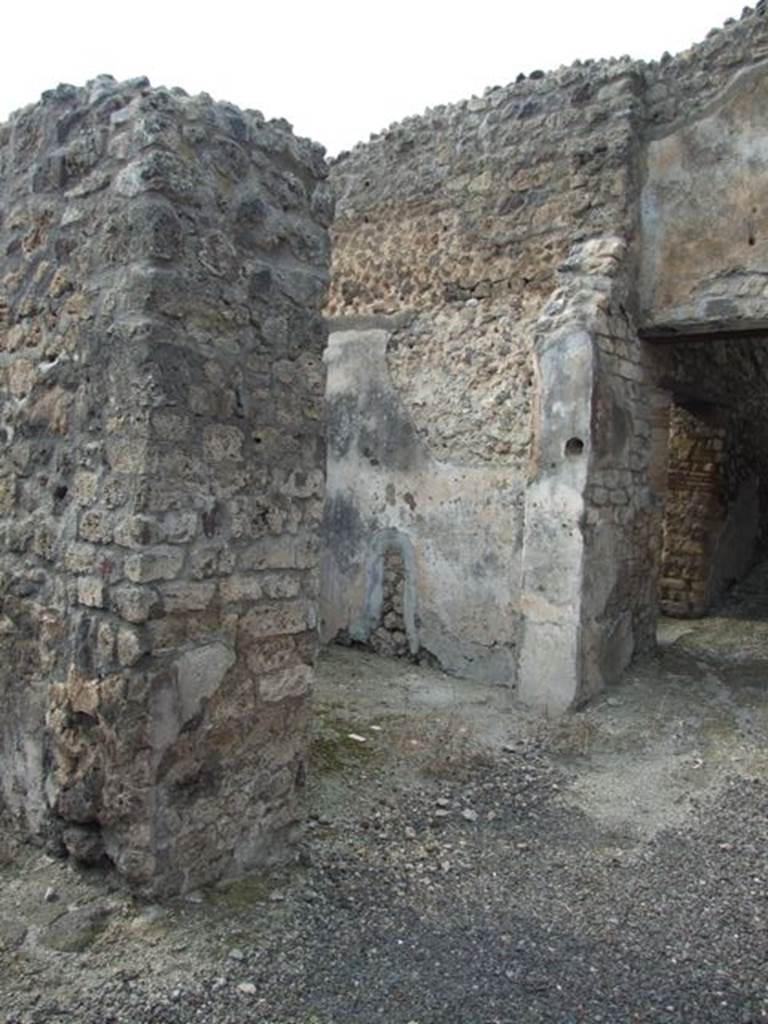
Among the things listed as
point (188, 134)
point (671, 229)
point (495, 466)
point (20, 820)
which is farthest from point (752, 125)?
point (20, 820)

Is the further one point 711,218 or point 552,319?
point 552,319

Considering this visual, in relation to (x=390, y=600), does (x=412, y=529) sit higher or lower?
higher

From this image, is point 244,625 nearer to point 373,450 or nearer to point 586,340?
point 586,340

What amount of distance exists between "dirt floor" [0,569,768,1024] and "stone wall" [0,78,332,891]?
256 mm

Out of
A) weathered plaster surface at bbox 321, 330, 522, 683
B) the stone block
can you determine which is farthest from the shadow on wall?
the stone block

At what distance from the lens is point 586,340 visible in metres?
5.23

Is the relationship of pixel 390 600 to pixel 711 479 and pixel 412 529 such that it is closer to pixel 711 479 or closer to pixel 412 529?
pixel 412 529

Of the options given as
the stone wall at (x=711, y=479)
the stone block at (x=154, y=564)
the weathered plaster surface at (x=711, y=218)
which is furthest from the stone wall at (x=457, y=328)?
the stone block at (x=154, y=564)

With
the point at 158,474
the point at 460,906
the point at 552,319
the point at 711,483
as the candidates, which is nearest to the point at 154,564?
the point at 158,474

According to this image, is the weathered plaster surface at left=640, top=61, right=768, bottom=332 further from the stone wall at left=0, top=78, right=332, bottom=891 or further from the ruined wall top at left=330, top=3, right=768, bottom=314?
the stone wall at left=0, top=78, right=332, bottom=891

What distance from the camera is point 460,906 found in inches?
116

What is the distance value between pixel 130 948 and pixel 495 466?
156 inches

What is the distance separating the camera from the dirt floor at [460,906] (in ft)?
7.75

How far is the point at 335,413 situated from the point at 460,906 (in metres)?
4.49
